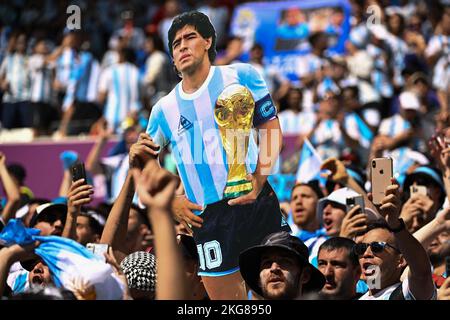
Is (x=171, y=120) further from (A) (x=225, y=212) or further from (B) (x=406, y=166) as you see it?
(B) (x=406, y=166)

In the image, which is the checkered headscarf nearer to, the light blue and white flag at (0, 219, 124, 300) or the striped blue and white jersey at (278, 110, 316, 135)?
the light blue and white flag at (0, 219, 124, 300)

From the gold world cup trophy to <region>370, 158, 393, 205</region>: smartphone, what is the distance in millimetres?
712

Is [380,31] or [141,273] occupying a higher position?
[380,31]

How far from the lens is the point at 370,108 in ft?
48.9

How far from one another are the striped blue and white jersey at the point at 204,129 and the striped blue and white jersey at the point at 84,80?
10018 millimetres

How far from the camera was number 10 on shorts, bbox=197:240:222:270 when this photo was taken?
674cm

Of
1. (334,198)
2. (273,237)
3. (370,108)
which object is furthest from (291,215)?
(370,108)

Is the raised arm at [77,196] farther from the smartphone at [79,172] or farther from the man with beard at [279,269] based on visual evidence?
the man with beard at [279,269]

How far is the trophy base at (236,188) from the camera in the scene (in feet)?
22.4

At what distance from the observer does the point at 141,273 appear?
6.55 m

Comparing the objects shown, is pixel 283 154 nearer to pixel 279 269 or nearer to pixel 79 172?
pixel 79 172

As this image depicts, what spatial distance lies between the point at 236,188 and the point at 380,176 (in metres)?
0.83

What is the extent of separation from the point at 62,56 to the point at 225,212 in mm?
10754

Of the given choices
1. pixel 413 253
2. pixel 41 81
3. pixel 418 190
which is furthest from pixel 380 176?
pixel 41 81
